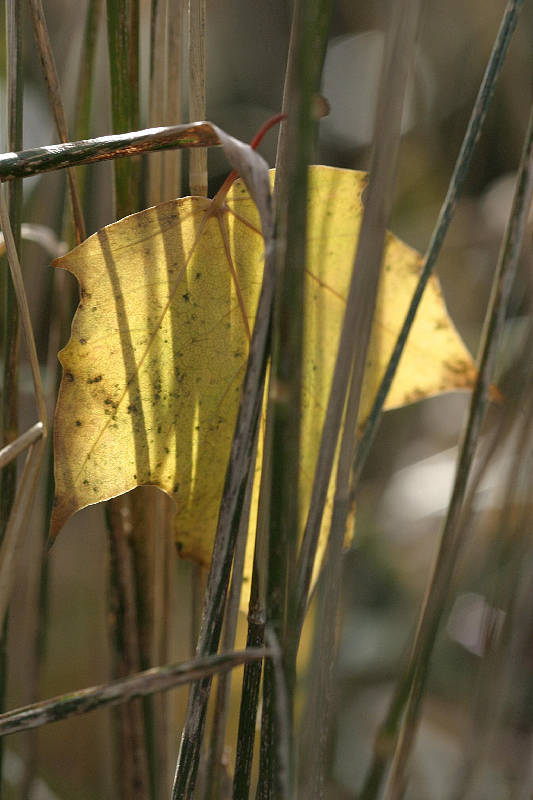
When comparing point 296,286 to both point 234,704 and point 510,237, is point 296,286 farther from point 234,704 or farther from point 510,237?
point 234,704

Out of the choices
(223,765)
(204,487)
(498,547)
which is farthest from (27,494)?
(498,547)

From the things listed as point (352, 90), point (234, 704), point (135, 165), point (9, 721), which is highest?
point (352, 90)

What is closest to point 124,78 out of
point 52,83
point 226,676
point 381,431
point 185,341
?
point 52,83

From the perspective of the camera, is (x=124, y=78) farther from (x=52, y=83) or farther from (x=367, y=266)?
(x=367, y=266)

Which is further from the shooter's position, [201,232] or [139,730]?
[139,730]

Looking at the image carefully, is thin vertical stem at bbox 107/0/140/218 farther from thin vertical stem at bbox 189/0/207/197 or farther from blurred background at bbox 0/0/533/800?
blurred background at bbox 0/0/533/800

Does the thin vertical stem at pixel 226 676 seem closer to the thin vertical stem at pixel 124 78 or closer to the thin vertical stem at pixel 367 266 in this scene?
the thin vertical stem at pixel 367 266

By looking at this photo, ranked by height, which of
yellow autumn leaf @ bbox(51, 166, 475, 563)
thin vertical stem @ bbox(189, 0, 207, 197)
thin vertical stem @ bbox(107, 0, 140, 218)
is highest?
thin vertical stem @ bbox(107, 0, 140, 218)

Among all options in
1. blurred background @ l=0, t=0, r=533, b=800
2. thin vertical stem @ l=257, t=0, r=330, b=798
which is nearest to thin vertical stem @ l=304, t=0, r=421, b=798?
thin vertical stem @ l=257, t=0, r=330, b=798
